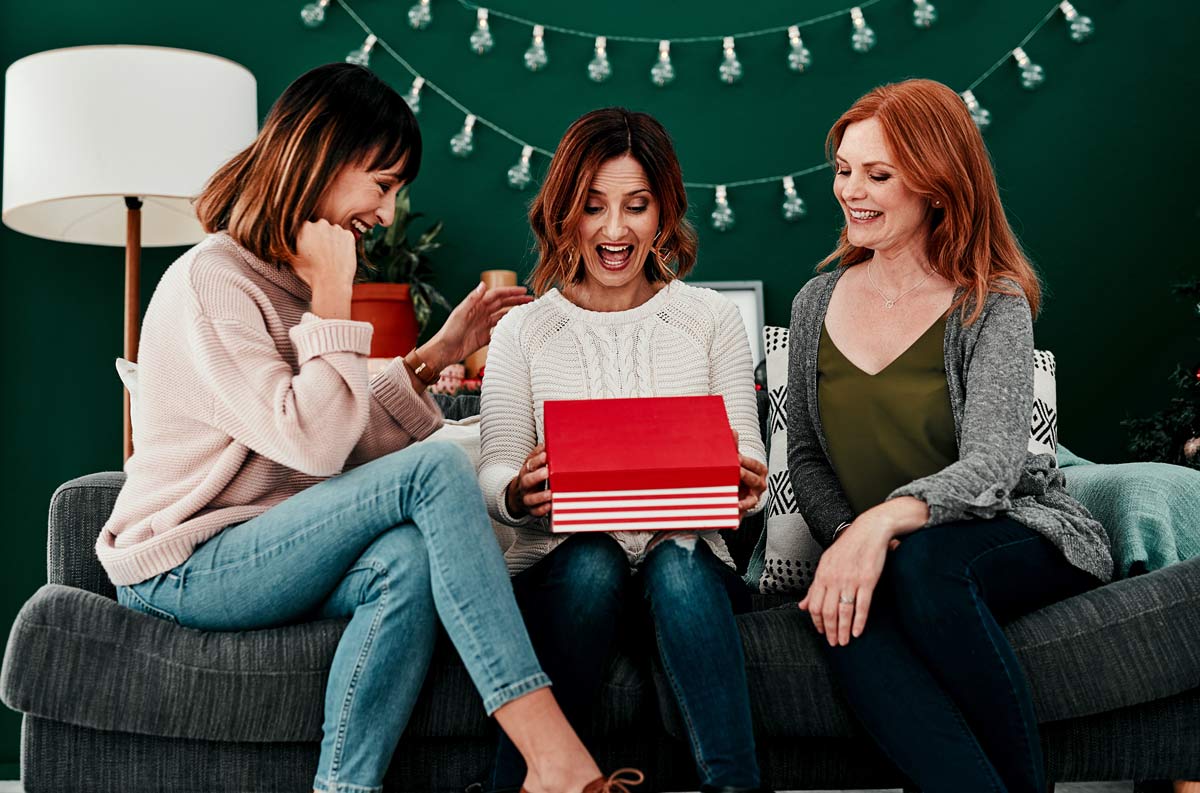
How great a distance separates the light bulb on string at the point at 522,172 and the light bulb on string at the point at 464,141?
13 cm

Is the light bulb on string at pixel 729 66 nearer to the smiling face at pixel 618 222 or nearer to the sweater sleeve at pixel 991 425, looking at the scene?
the smiling face at pixel 618 222

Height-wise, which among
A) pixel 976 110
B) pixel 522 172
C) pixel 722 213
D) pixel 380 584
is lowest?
pixel 380 584

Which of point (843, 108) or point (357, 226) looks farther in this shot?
point (843, 108)

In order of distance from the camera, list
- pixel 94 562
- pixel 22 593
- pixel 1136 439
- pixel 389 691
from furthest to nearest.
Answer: pixel 22 593 → pixel 1136 439 → pixel 94 562 → pixel 389 691

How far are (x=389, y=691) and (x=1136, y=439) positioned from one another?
185 centimetres

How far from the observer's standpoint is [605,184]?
1.76 meters

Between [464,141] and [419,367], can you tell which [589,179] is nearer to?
[419,367]

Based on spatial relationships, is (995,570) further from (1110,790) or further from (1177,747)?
(1110,790)

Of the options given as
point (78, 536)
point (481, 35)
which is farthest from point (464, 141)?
point (78, 536)

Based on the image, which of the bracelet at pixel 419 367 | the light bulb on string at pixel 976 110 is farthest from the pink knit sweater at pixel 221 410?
the light bulb on string at pixel 976 110

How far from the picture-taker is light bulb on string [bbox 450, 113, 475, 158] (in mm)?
2854

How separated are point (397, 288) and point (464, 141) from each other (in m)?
0.48

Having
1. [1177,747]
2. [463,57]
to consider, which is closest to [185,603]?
[1177,747]

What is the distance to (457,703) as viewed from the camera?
1.52m
